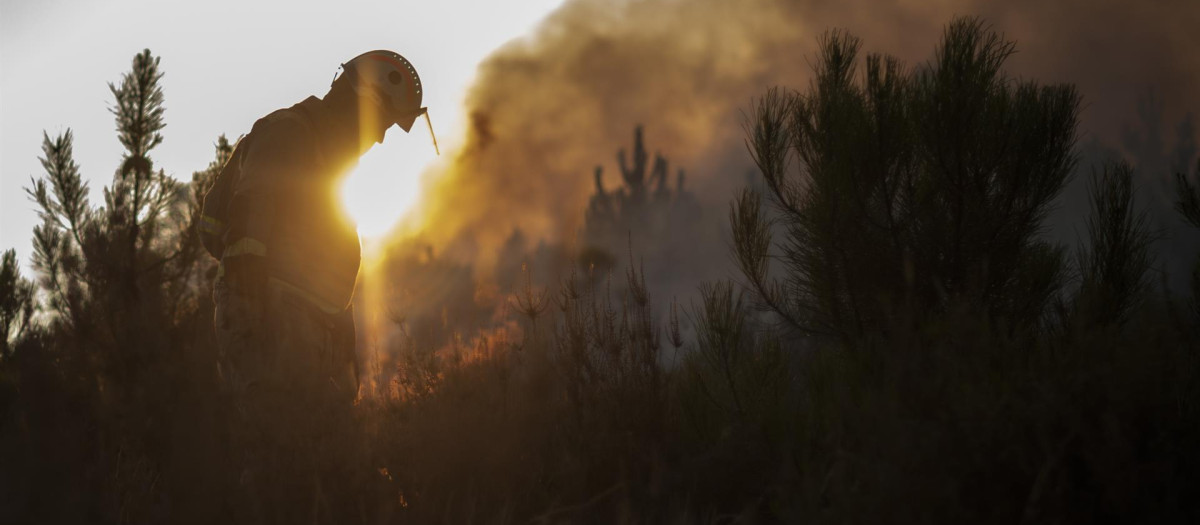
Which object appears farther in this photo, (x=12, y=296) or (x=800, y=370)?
(x=12, y=296)

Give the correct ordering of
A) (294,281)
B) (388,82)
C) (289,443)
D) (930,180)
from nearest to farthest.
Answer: (289,443), (294,281), (388,82), (930,180)

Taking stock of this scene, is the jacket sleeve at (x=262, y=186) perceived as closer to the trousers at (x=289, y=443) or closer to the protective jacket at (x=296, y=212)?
the protective jacket at (x=296, y=212)

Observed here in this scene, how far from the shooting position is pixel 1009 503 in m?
2.98

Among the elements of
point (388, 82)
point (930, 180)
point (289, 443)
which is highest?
point (388, 82)

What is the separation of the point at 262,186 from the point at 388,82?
3.26 ft

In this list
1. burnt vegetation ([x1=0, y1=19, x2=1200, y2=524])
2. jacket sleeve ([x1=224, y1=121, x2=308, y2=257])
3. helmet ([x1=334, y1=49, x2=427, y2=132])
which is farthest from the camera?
helmet ([x1=334, y1=49, x2=427, y2=132])

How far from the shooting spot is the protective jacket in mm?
4098

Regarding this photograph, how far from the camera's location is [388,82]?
4.76 metres

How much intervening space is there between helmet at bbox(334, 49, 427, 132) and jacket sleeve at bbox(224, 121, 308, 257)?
529 millimetres

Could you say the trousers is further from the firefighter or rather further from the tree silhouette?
the tree silhouette

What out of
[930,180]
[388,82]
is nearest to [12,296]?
[388,82]

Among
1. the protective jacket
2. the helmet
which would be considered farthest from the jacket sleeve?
the helmet

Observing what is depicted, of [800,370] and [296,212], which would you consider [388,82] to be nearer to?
[296,212]

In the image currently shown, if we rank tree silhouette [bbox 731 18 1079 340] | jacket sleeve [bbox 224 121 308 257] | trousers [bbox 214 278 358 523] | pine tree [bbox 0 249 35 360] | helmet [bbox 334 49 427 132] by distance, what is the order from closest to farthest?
trousers [bbox 214 278 358 523] < jacket sleeve [bbox 224 121 308 257] < helmet [bbox 334 49 427 132] < tree silhouette [bbox 731 18 1079 340] < pine tree [bbox 0 249 35 360]
